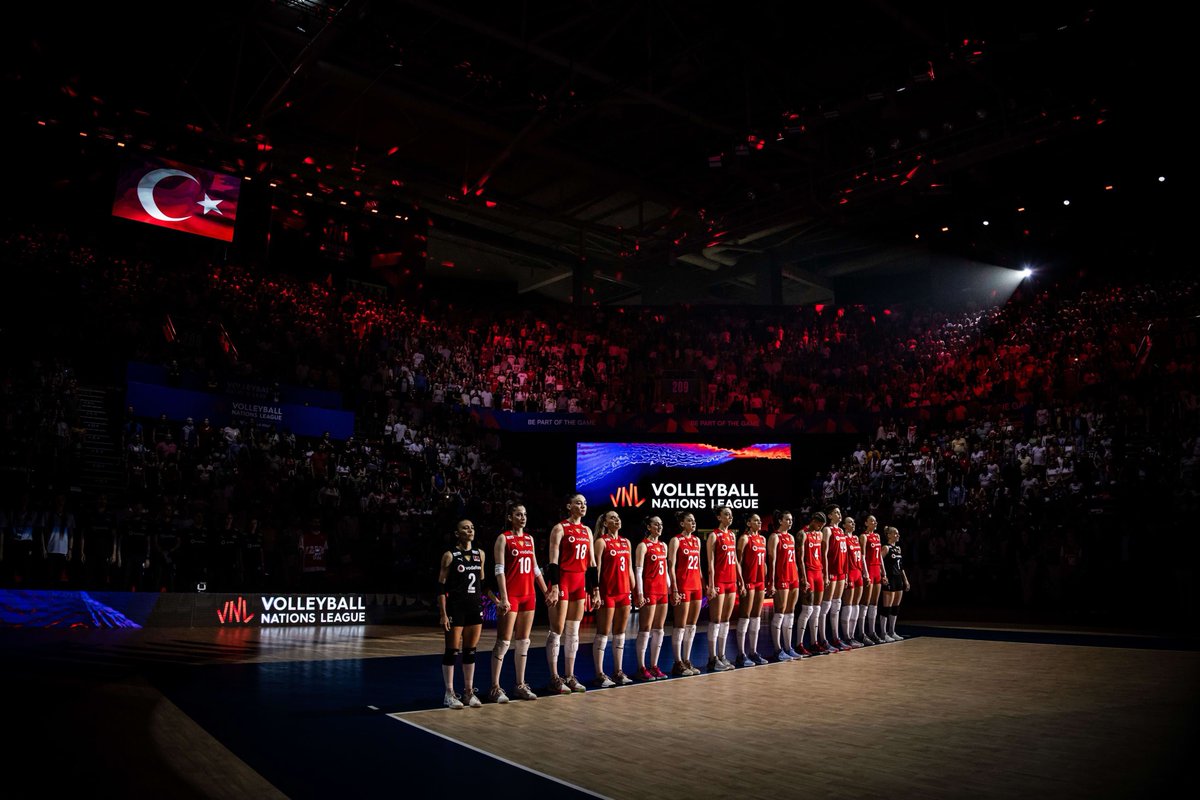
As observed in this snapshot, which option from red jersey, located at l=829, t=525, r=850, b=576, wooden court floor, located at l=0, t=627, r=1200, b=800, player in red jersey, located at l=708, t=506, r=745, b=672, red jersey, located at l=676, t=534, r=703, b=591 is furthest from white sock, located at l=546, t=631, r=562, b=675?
red jersey, located at l=829, t=525, r=850, b=576

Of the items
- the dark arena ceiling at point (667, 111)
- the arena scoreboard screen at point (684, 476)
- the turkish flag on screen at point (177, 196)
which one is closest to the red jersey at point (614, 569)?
the dark arena ceiling at point (667, 111)

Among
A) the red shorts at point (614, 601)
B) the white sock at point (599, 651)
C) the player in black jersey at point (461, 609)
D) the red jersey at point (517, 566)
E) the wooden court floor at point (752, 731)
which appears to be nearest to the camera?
the wooden court floor at point (752, 731)

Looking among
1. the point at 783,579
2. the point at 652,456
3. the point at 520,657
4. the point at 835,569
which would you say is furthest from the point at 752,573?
the point at 652,456

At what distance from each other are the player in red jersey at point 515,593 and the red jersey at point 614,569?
1288mm

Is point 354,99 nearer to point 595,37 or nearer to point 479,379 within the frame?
point 595,37

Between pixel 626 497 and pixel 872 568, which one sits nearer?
pixel 872 568

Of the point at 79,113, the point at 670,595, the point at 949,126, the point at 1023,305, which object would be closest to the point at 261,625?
the point at 670,595

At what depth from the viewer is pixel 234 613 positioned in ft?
58.5

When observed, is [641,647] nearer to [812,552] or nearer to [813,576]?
[813,576]

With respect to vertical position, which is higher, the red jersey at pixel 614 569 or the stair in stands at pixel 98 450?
the stair in stands at pixel 98 450

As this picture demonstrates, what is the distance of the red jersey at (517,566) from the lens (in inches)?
350

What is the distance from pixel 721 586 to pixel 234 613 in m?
11.2

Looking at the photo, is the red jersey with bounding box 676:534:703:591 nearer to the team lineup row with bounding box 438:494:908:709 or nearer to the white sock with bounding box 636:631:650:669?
the team lineup row with bounding box 438:494:908:709

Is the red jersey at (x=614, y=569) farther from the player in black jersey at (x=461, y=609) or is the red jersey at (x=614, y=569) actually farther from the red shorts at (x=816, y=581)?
the red shorts at (x=816, y=581)
